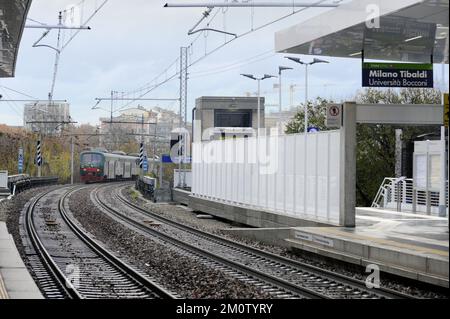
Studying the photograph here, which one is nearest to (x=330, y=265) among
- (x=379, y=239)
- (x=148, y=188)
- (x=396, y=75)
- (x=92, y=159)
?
(x=379, y=239)

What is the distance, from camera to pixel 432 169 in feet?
64.3

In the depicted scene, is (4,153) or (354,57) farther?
(4,153)

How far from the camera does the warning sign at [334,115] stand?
52.5 feet

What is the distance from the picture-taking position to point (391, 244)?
1264cm

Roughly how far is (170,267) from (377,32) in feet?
24.1

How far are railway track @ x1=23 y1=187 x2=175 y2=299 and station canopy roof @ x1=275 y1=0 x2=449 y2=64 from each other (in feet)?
24.4

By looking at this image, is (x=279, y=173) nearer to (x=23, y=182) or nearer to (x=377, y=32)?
(x=377, y=32)

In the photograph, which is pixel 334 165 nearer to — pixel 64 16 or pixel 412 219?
pixel 412 219

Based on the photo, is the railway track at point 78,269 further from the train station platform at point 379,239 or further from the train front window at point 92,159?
the train front window at point 92,159

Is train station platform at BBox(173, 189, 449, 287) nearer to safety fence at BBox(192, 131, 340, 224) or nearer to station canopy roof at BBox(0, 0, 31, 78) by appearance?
safety fence at BBox(192, 131, 340, 224)

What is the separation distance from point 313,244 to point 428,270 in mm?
4320

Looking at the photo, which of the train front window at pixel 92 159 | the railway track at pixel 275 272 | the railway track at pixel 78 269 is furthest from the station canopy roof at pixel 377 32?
the train front window at pixel 92 159

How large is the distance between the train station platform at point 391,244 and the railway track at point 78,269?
13.2ft
